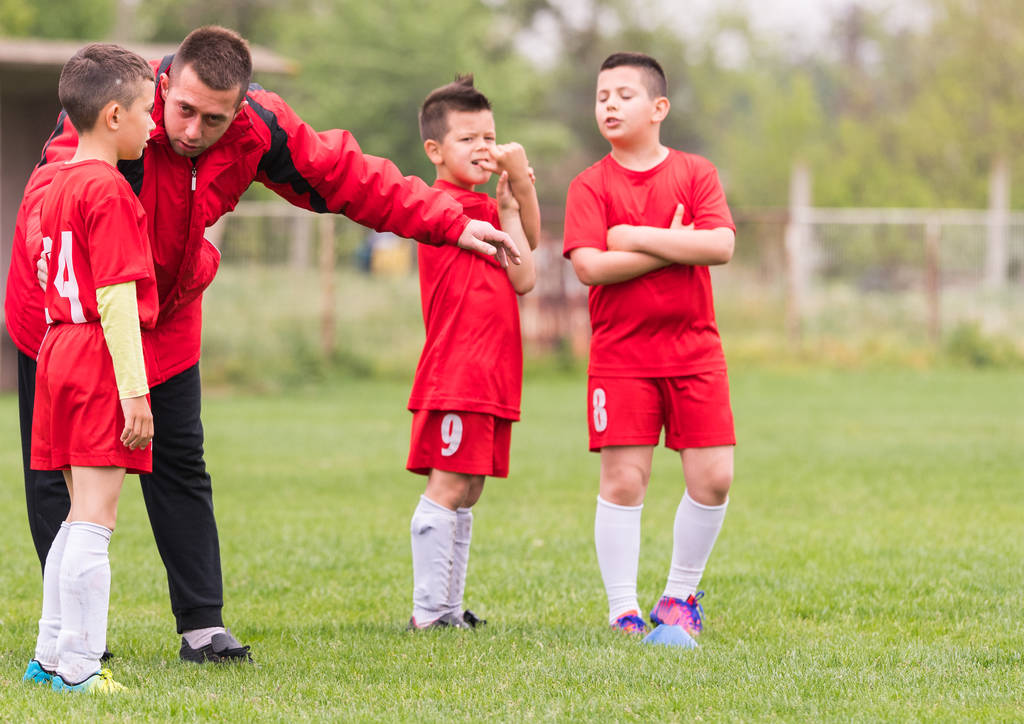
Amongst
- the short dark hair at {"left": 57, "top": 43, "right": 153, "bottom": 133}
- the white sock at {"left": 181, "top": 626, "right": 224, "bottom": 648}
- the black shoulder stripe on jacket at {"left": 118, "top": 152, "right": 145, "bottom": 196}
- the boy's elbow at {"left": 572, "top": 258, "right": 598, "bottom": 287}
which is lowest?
the white sock at {"left": 181, "top": 626, "right": 224, "bottom": 648}

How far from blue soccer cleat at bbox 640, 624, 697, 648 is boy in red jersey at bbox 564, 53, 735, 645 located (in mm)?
188

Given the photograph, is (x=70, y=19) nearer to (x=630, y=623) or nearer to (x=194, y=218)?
(x=194, y=218)

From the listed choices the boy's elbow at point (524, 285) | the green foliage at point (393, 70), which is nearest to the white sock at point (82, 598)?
the boy's elbow at point (524, 285)

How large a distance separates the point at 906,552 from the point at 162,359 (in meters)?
3.82

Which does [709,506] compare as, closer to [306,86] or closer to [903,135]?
[903,135]

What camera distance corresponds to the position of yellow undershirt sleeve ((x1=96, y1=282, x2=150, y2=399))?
143 inches

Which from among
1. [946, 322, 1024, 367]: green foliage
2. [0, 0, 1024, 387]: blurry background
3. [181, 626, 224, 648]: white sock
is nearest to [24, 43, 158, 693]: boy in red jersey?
[181, 626, 224, 648]: white sock

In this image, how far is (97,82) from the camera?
3662 millimetres

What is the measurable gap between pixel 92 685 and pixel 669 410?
213 cm

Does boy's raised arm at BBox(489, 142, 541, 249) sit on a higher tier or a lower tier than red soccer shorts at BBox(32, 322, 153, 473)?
higher

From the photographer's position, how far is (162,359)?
424cm

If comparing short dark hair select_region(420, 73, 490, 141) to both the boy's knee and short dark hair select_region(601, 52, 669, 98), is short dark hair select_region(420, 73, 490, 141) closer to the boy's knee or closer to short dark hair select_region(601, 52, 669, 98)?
short dark hair select_region(601, 52, 669, 98)

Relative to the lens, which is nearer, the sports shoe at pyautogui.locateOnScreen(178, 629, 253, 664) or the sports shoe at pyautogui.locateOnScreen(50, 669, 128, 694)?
the sports shoe at pyautogui.locateOnScreen(50, 669, 128, 694)

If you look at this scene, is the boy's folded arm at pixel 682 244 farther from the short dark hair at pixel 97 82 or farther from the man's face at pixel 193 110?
the short dark hair at pixel 97 82
